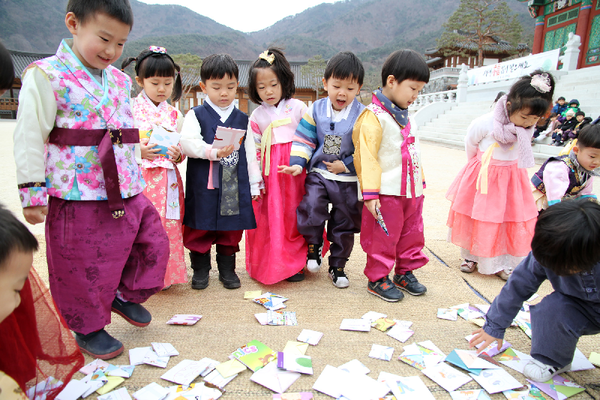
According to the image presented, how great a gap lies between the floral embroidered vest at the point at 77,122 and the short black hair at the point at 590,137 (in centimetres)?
257

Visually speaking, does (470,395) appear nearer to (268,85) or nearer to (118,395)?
(118,395)

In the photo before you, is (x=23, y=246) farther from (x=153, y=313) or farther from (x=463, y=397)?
(x=463, y=397)

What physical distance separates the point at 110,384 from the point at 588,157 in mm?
2808

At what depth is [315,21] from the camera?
2896 inches

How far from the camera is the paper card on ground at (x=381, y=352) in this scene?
1.80 metres

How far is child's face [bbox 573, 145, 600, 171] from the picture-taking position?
7.39 ft

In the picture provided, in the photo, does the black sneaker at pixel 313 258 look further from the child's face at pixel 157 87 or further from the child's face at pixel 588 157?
the child's face at pixel 588 157

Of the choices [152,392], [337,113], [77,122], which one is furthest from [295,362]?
[337,113]

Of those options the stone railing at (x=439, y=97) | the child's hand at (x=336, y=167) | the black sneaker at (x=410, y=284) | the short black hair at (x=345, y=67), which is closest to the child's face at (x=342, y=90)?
the short black hair at (x=345, y=67)

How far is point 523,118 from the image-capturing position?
8.26ft

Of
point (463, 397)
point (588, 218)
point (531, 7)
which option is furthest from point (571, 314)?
point (531, 7)

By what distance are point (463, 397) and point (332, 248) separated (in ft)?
4.21

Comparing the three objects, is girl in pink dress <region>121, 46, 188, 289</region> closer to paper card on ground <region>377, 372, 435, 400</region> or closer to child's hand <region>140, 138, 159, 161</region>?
child's hand <region>140, 138, 159, 161</region>

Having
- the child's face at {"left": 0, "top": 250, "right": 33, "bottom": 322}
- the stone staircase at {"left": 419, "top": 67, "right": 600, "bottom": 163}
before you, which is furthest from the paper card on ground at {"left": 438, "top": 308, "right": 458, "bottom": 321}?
the stone staircase at {"left": 419, "top": 67, "right": 600, "bottom": 163}
